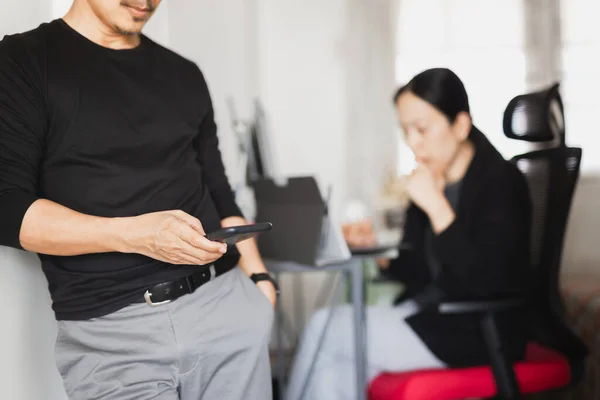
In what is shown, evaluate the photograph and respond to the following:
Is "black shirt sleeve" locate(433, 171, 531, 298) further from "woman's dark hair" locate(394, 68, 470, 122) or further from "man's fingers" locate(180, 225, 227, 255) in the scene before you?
"man's fingers" locate(180, 225, 227, 255)

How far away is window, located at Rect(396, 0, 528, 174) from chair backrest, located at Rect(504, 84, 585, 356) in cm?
71

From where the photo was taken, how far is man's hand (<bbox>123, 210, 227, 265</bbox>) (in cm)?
75

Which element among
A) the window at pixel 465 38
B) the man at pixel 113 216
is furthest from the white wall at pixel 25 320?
the window at pixel 465 38

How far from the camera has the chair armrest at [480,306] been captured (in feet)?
4.02

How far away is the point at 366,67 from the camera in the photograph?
8.88ft

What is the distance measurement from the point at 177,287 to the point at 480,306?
0.64 m

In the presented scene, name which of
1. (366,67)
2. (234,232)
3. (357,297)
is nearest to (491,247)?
(357,297)

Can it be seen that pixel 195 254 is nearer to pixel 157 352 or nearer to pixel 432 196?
pixel 157 352

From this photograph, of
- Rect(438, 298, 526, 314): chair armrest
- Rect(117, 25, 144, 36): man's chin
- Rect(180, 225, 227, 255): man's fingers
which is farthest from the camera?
Rect(438, 298, 526, 314): chair armrest

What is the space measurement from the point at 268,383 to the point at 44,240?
1.34 feet

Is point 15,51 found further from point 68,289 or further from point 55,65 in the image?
point 68,289

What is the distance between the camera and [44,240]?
0.77m

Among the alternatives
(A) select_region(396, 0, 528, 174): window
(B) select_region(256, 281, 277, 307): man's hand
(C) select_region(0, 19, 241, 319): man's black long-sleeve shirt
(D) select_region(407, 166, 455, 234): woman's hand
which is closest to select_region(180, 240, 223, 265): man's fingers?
(C) select_region(0, 19, 241, 319): man's black long-sleeve shirt

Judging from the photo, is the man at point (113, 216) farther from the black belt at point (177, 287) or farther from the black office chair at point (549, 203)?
the black office chair at point (549, 203)
